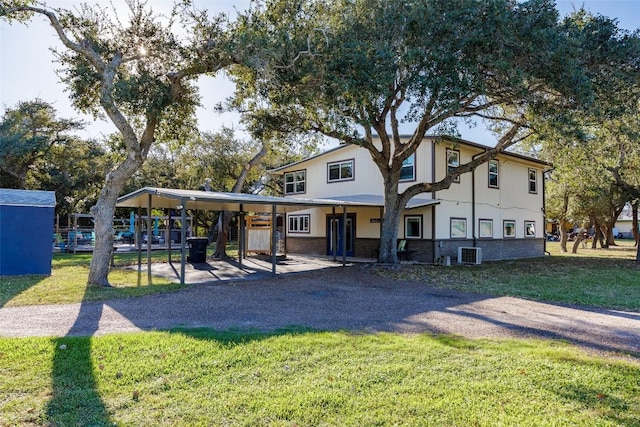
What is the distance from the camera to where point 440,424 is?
3.34 meters

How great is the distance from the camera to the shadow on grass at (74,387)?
340cm

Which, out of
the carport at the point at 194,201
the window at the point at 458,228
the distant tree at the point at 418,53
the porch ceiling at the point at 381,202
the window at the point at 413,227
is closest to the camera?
the distant tree at the point at 418,53

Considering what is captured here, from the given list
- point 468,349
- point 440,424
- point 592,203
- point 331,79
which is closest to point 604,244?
point 592,203

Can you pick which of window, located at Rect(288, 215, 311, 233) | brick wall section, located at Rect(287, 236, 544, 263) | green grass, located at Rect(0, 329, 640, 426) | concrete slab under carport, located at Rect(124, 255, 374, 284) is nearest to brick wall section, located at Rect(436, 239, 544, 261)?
brick wall section, located at Rect(287, 236, 544, 263)

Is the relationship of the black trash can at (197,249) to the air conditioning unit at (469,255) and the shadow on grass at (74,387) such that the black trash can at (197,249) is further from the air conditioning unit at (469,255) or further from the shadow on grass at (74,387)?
the shadow on grass at (74,387)

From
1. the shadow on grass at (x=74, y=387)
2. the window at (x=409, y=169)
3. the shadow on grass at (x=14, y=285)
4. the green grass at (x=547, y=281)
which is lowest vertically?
the green grass at (x=547, y=281)

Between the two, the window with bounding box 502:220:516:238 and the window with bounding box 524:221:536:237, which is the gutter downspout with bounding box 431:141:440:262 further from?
the window with bounding box 524:221:536:237

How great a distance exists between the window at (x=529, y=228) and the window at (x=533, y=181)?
1790 millimetres

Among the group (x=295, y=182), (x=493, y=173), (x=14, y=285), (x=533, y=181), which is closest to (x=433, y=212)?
(x=493, y=173)

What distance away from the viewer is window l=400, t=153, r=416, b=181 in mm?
17922

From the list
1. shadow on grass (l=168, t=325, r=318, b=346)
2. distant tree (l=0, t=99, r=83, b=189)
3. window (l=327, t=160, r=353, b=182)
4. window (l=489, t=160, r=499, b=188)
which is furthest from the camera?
distant tree (l=0, t=99, r=83, b=189)

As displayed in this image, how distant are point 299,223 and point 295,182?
2.40 m

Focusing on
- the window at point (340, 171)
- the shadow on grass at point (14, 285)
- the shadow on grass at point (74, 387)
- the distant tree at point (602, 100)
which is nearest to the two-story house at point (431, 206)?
the window at point (340, 171)

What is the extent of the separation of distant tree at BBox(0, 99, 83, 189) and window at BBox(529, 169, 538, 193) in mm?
26624
